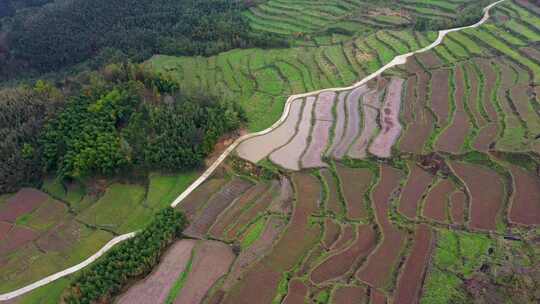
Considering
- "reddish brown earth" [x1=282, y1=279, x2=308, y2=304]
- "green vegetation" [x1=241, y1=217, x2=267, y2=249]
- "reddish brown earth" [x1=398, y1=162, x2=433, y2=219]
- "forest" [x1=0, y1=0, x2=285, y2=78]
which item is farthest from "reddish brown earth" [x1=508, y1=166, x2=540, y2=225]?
"forest" [x1=0, y1=0, x2=285, y2=78]

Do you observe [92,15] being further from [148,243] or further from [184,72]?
[148,243]

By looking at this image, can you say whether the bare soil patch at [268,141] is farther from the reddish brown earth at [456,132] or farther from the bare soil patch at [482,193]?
the bare soil patch at [482,193]

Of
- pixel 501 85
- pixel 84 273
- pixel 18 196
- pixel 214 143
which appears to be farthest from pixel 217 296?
pixel 501 85

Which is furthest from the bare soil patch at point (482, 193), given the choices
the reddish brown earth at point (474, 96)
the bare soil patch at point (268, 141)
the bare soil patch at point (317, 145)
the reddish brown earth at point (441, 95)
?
the bare soil patch at point (268, 141)

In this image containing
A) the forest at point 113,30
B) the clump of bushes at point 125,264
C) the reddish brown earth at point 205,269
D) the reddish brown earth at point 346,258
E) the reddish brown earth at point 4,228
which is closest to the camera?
the reddish brown earth at point 346,258

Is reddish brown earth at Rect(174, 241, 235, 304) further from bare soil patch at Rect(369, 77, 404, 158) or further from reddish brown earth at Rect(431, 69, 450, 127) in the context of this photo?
reddish brown earth at Rect(431, 69, 450, 127)
